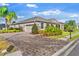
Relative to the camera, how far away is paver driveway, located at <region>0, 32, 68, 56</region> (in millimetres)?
1654

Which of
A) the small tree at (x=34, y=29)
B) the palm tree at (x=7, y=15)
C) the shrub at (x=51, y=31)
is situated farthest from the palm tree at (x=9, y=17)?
the shrub at (x=51, y=31)

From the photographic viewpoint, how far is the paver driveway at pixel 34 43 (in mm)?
1654

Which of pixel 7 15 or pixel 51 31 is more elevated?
pixel 7 15

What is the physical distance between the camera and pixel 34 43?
5.51 feet

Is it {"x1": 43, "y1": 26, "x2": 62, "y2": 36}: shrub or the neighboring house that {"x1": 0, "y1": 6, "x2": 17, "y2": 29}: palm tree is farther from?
{"x1": 43, "y1": 26, "x2": 62, "y2": 36}: shrub

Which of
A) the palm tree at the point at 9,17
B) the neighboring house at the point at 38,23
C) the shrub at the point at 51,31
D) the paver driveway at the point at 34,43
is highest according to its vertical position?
the palm tree at the point at 9,17

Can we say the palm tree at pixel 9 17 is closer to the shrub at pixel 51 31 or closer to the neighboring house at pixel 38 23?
the neighboring house at pixel 38 23

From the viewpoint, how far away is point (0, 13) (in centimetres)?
171

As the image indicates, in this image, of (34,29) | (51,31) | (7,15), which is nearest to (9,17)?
(7,15)

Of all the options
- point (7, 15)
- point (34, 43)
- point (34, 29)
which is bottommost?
point (34, 43)

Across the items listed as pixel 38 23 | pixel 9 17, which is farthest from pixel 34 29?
pixel 9 17

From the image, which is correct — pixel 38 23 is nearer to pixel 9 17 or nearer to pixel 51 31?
pixel 51 31

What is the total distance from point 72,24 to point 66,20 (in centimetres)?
6

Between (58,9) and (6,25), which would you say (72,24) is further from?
(6,25)
